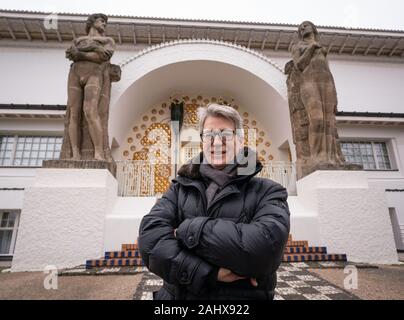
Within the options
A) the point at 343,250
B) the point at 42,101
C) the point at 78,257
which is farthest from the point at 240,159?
the point at 42,101

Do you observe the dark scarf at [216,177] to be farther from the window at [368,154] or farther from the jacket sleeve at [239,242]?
the window at [368,154]

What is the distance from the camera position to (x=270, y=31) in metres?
10.7

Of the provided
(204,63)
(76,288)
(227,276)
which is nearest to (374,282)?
(227,276)

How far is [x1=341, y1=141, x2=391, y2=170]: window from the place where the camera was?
9.69 meters

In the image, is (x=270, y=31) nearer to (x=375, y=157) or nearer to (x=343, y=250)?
(x=375, y=157)

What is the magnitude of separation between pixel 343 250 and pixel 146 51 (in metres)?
8.27

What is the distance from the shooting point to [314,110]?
6.43 m

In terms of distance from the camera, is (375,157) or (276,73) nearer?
(276,73)

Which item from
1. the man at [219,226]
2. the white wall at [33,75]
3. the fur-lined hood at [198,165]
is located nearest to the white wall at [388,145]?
the fur-lined hood at [198,165]

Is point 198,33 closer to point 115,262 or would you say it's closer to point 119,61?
point 119,61

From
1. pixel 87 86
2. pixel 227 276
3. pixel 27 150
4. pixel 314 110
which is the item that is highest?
pixel 87 86

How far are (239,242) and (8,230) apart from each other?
971 cm

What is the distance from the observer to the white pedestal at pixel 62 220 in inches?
192

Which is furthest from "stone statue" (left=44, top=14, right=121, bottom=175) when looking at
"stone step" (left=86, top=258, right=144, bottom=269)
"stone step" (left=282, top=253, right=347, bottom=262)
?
"stone step" (left=282, top=253, right=347, bottom=262)
